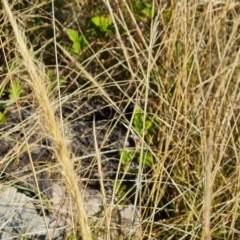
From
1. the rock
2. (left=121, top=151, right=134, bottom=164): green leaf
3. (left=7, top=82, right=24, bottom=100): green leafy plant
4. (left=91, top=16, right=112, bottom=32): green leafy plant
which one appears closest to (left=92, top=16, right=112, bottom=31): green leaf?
(left=91, top=16, right=112, bottom=32): green leafy plant

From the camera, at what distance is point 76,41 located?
6.19 ft

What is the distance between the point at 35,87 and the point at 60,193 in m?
0.83

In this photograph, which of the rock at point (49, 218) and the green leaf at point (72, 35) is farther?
the green leaf at point (72, 35)

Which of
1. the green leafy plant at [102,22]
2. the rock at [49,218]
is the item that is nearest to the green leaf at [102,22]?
the green leafy plant at [102,22]

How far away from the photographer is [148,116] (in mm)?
1727

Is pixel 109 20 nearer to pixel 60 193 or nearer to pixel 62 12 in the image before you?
pixel 62 12

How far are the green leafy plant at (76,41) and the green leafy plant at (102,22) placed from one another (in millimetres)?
63

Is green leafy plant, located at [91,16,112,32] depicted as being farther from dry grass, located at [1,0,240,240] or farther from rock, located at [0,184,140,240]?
rock, located at [0,184,140,240]

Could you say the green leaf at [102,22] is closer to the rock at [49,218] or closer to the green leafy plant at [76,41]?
the green leafy plant at [76,41]

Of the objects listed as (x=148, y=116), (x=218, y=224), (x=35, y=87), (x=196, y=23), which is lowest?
(x=218, y=224)

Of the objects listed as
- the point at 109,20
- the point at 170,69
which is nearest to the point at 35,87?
the point at 170,69

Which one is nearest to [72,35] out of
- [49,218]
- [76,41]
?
[76,41]

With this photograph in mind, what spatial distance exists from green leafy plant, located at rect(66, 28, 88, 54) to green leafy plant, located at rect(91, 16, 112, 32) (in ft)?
0.21

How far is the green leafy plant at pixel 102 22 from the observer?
1898mm
